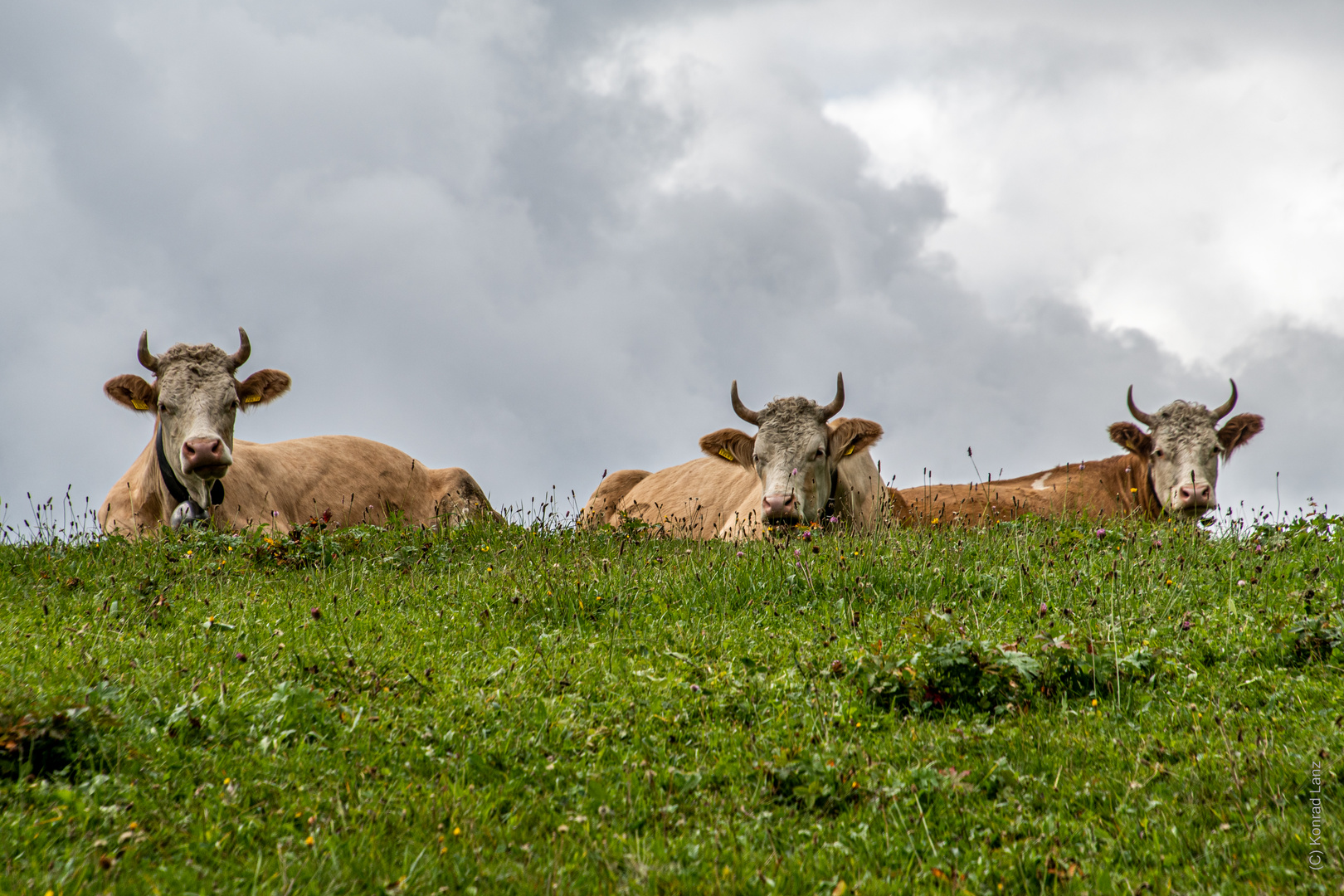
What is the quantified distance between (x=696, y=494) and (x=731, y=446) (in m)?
3.15

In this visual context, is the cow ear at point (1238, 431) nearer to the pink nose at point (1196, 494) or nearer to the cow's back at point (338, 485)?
the pink nose at point (1196, 494)

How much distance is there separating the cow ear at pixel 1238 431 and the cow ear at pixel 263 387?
1431 centimetres

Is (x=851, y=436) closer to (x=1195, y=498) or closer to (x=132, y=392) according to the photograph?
(x=1195, y=498)

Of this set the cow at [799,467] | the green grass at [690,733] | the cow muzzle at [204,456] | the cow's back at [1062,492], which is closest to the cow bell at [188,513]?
the cow muzzle at [204,456]

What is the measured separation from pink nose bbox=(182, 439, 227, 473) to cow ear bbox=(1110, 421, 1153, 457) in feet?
44.0

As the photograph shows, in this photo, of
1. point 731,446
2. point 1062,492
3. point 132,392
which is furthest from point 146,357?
point 1062,492

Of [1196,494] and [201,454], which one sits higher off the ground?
[201,454]

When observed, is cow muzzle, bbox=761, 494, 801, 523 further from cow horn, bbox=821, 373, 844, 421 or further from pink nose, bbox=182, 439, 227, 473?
pink nose, bbox=182, 439, 227, 473

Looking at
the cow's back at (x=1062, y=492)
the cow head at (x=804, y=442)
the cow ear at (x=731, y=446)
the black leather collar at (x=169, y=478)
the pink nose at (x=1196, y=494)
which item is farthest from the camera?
the cow's back at (x=1062, y=492)

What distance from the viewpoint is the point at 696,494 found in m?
15.7

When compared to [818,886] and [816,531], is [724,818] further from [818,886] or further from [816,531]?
[816,531]

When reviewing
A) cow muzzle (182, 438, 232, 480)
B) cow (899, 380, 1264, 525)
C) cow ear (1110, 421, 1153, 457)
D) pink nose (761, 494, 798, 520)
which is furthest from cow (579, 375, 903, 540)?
cow ear (1110, 421, 1153, 457)

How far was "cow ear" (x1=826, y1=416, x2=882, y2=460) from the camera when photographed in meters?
11.8

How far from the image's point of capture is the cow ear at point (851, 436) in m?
11.8
